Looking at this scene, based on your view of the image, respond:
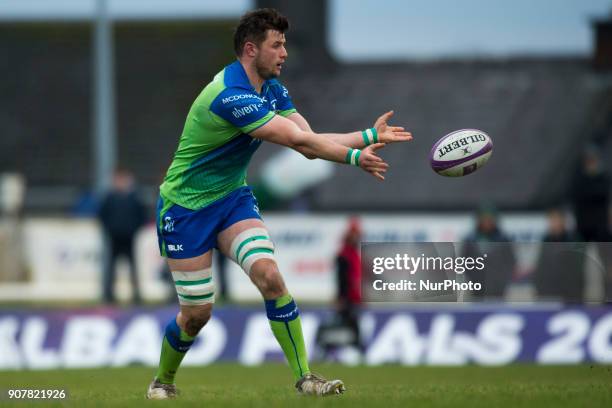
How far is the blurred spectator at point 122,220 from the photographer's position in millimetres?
21938

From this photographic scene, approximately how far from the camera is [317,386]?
350 inches

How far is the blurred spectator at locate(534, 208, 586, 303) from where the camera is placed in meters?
13.2

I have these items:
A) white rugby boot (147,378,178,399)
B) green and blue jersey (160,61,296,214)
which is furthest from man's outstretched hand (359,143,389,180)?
white rugby boot (147,378,178,399)

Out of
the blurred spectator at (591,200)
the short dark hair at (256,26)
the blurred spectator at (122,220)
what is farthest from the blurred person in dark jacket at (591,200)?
the short dark hair at (256,26)

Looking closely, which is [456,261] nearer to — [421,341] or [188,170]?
[188,170]

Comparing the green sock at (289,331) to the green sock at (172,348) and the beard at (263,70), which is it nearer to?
the green sock at (172,348)

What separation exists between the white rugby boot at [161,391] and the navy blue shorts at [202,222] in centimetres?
93

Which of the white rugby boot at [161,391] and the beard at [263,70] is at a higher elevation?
the beard at [263,70]

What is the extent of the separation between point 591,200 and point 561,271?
649cm

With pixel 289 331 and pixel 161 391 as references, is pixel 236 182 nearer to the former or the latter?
pixel 289 331

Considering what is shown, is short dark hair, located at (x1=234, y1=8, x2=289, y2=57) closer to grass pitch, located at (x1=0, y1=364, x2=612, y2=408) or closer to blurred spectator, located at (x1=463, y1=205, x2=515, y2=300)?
blurred spectator, located at (x1=463, y1=205, x2=515, y2=300)

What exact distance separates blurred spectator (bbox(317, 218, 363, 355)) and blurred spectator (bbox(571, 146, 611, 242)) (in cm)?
386

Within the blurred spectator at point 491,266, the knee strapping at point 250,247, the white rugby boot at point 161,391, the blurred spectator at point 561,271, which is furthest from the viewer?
the blurred spectator at point 561,271

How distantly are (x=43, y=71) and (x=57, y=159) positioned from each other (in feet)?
19.0
